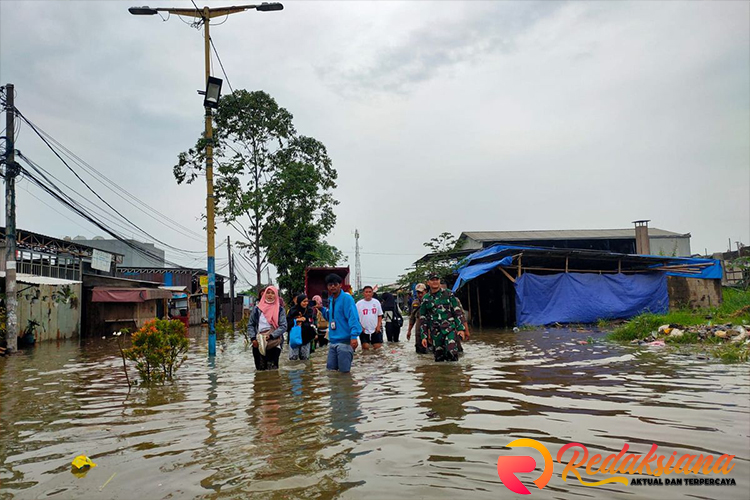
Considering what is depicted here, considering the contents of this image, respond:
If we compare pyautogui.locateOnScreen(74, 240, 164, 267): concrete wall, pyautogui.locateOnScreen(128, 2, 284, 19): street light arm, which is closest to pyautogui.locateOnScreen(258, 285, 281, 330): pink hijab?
pyautogui.locateOnScreen(128, 2, 284, 19): street light arm

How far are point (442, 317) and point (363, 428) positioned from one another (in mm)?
3938

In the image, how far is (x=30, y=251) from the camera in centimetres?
2381

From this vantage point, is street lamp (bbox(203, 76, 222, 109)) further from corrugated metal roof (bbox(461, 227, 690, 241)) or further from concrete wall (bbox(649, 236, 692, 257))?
concrete wall (bbox(649, 236, 692, 257))

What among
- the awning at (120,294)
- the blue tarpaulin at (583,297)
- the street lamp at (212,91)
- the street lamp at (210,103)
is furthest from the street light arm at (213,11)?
the awning at (120,294)

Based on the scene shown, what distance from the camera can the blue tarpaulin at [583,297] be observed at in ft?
61.2

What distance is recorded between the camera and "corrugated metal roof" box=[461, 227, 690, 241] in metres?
36.1

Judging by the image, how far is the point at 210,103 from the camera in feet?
37.7

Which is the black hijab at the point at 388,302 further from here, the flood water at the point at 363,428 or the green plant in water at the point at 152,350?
the green plant in water at the point at 152,350

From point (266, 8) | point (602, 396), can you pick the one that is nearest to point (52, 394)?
point (602, 396)

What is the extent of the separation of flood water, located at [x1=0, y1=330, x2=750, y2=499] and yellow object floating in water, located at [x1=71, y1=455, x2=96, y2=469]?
55 millimetres

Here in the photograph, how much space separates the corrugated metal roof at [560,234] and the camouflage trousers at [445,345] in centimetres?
2889

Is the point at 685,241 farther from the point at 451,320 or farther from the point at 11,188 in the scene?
the point at 11,188

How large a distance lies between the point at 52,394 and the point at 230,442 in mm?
4465

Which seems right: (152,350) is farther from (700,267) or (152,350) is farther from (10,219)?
(700,267)
